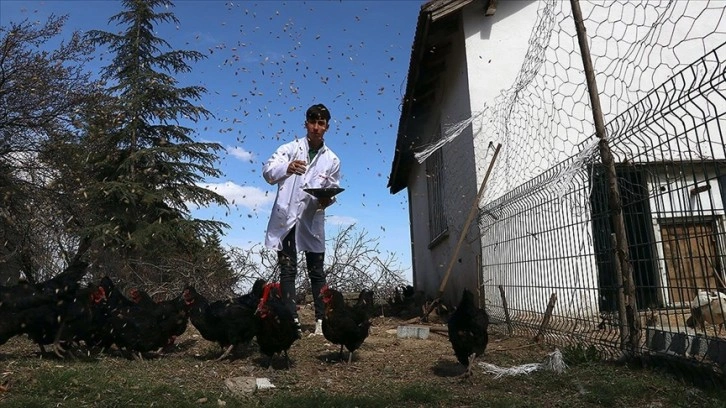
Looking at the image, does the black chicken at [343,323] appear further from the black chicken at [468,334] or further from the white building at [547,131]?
the white building at [547,131]

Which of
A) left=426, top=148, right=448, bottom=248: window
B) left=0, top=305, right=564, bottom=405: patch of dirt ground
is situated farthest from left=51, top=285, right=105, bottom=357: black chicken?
left=426, top=148, right=448, bottom=248: window

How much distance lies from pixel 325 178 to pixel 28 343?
324 cm

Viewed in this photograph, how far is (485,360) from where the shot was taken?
13.7 feet

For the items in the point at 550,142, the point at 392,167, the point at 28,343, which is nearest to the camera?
the point at 28,343

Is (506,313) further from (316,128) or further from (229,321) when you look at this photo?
(229,321)

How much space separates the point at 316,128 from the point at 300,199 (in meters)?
0.71

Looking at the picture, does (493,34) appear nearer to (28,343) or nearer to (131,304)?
(131,304)

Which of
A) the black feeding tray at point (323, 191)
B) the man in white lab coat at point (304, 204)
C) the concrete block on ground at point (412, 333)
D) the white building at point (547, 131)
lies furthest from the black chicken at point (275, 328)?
the white building at point (547, 131)

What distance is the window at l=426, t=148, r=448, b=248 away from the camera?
9484mm

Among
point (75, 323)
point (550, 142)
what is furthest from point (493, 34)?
point (75, 323)

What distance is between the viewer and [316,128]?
5234 millimetres

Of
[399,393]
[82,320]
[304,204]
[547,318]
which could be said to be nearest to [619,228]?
[547,318]

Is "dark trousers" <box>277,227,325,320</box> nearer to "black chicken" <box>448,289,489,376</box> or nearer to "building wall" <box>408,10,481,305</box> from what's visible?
"black chicken" <box>448,289,489,376</box>

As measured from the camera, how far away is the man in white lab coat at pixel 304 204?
5.16 metres
